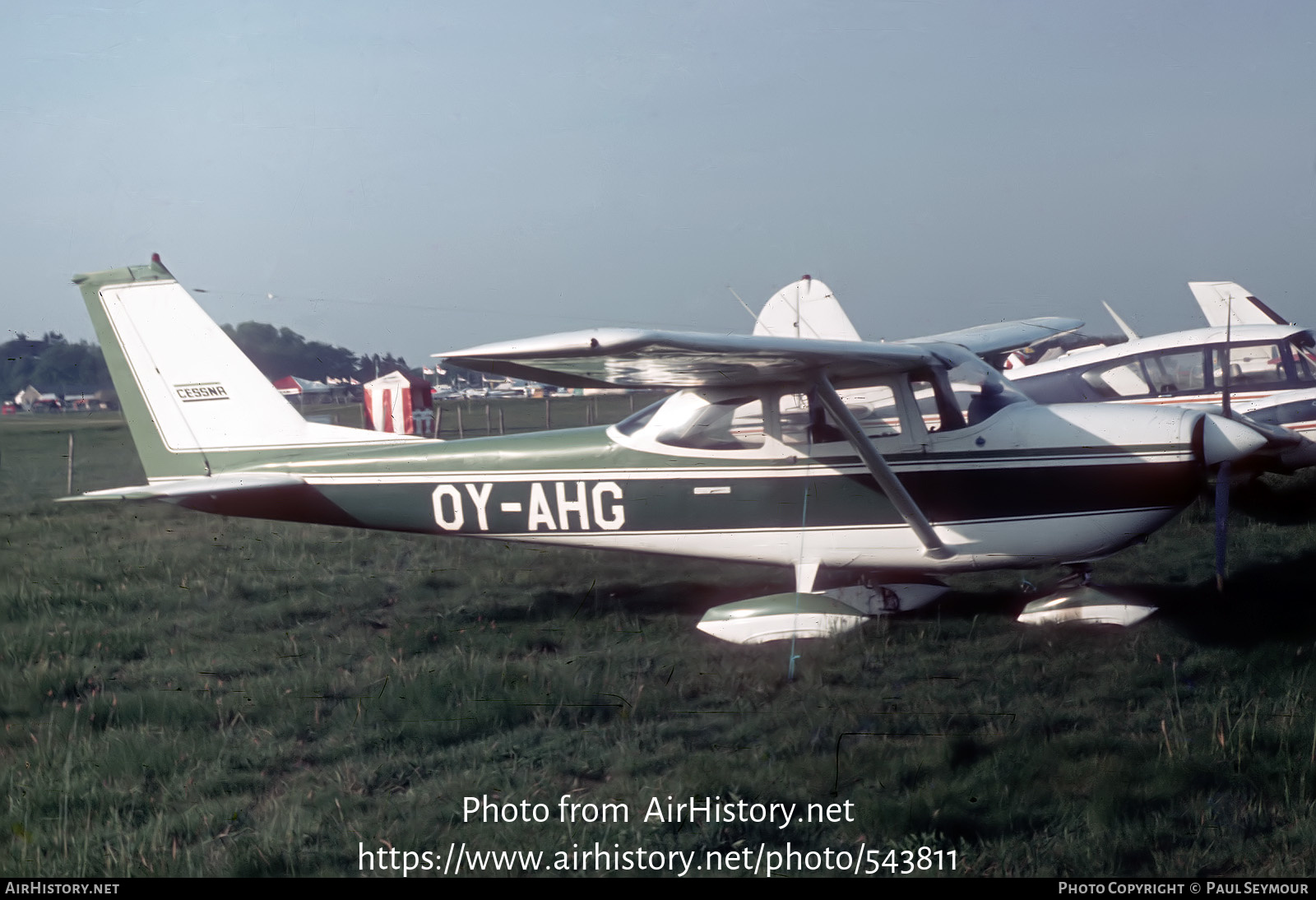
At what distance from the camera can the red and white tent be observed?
82.5ft

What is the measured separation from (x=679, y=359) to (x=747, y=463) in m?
1.45

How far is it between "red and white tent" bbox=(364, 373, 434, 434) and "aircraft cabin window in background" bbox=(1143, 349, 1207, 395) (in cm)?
1918

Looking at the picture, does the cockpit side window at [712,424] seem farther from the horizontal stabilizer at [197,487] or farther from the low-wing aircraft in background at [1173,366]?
the low-wing aircraft in background at [1173,366]

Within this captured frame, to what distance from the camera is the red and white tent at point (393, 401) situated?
2516 cm

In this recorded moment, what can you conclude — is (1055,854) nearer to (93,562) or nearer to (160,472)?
(160,472)

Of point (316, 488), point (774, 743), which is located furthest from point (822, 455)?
point (316, 488)

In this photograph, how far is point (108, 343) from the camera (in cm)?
677

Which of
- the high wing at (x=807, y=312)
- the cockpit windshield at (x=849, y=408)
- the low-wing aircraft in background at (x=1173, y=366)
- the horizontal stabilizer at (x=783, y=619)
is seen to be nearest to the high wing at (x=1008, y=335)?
the low-wing aircraft in background at (x=1173, y=366)

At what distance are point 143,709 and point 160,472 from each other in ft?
9.08

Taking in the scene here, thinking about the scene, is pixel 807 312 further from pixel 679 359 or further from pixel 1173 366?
pixel 679 359

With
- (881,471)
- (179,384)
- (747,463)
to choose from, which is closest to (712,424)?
(747,463)

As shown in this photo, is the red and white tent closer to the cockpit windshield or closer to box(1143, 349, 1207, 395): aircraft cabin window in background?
box(1143, 349, 1207, 395): aircraft cabin window in background

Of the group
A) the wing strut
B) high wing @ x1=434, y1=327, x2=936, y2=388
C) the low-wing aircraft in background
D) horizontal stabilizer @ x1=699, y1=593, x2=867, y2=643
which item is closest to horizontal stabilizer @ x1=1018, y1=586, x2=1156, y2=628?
the wing strut

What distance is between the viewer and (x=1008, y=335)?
9156 millimetres
